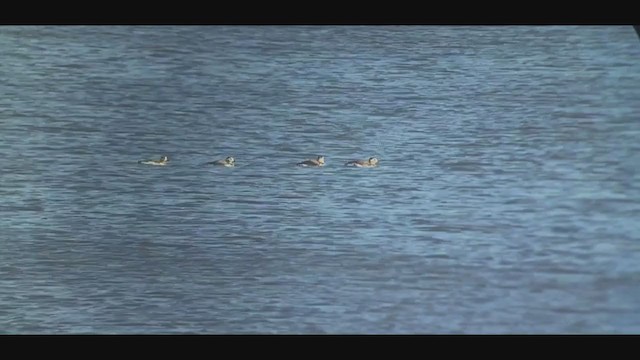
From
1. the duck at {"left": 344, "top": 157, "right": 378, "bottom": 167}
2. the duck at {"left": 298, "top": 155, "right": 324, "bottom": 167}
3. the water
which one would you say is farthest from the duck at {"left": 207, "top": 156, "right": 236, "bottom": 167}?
the duck at {"left": 344, "top": 157, "right": 378, "bottom": 167}

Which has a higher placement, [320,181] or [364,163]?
[364,163]

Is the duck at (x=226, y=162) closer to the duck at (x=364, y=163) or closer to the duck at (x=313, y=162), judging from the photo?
the duck at (x=313, y=162)

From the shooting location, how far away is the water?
6609mm

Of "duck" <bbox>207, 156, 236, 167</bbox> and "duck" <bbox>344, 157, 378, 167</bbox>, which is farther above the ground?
"duck" <bbox>344, 157, 378, 167</bbox>

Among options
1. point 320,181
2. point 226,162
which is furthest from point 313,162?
point 226,162

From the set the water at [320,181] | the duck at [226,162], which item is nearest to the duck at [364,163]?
the water at [320,181]

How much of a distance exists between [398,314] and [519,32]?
3.53m

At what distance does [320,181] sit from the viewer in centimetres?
780

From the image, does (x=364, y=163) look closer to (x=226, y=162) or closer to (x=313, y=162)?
(x=313, y=162)

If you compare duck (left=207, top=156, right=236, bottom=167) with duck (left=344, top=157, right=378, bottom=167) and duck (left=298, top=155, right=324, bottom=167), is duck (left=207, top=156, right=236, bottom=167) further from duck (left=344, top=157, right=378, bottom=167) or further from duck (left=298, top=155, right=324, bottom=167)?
duck (left=344, top=157, right=378, bottom=167)

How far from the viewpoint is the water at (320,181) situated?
6.61 m

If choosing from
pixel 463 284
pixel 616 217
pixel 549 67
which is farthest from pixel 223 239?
pixel 549 67

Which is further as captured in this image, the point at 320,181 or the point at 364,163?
the point at 364,163

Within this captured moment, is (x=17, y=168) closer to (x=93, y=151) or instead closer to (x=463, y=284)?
(x=93, y=151)
